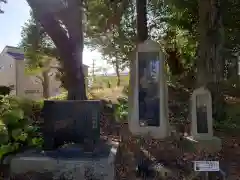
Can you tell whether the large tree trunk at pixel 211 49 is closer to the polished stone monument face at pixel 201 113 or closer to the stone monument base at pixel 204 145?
the polished stone monument face at pixel 201 113

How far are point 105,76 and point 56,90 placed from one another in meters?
5.49

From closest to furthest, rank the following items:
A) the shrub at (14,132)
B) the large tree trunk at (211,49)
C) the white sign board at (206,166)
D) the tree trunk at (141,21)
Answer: the white sign board at (206,166) < the shrub at (14,132) < the large tree trunk at (211,49) < the tree trunk at (141,21)

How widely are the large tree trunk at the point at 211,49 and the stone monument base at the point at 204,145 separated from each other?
3338 mm

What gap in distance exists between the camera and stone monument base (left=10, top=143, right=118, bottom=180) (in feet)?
16.0

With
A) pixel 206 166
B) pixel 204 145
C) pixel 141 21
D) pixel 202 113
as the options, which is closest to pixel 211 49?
pixel 202 113

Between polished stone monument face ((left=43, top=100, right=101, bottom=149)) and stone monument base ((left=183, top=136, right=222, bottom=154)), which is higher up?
polished stone monument face ((left=43, top=100, right=101, bottom=149))

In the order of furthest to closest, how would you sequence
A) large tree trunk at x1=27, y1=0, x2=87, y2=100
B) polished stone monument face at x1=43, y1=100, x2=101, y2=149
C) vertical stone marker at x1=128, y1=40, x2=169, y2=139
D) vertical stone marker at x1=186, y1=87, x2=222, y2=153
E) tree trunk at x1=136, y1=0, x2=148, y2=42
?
tree trunk at x1=136, y1=0, x2=148, y2=42 < large tree trunk at x1=27, y1=0, x2=87, y2=100 < vertical stone marker at x1=128, y1=40, x2=169, y2=139 < vertical stone marker at x1=186, y1=87, x2=222, y2=153 < polished stone monument face at x1=43, y1=100, x2=101, y2=149

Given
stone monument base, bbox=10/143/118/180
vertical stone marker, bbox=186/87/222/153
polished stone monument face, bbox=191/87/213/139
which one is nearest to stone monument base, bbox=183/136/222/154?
Result: vertical stone marker, bbox=186/87/222/153

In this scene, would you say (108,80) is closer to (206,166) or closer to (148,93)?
(148,93)

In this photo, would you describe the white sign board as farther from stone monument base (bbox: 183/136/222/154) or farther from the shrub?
the shrub

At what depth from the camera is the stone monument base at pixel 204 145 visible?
6656 mm

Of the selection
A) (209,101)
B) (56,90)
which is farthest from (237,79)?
(56,90)

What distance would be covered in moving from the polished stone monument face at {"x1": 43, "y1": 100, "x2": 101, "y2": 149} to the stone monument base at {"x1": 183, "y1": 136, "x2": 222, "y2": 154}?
7.84 feet

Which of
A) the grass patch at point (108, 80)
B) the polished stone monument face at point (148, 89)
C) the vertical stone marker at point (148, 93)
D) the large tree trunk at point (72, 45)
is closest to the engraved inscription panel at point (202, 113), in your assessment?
the vertical stone marker at point (148, 93)
